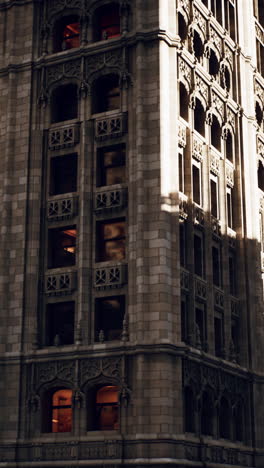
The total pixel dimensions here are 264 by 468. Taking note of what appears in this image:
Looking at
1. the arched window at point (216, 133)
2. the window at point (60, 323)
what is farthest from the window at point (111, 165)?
the arched window at point (216, 133)

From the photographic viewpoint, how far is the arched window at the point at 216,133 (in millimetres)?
56969

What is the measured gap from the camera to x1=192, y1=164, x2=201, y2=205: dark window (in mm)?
52469

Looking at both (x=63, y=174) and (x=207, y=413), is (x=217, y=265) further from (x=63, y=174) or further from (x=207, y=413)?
(x=63, y=174)

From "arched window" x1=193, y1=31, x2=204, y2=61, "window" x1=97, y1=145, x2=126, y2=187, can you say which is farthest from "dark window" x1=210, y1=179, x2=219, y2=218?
"arched window" x1=193, y1=31, x2=204, y2=61

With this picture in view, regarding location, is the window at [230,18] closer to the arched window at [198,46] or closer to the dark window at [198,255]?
the arched window at [198,46]

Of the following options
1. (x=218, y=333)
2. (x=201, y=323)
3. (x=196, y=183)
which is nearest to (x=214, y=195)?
(x=196, y=183)

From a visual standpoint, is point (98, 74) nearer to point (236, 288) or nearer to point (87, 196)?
point (87, 196)

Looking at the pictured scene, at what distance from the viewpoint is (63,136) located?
5100 centimetres

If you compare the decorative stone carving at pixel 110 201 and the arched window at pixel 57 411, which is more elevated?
the decorative stone carving at pixel 110 201

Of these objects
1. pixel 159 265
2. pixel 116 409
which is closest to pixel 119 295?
pixel 159 265

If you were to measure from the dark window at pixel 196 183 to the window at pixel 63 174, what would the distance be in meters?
6.96

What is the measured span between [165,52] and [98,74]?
4.06m

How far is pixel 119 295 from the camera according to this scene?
46938 millimetres

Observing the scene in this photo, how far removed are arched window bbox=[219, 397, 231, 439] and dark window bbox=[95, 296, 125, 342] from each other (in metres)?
8.51
